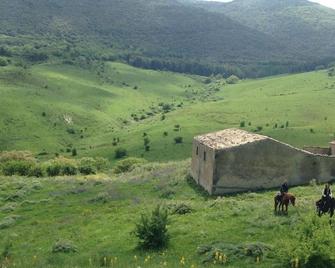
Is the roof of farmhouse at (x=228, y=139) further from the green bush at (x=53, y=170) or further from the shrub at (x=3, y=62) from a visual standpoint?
the shrub at (x=3, y=62)

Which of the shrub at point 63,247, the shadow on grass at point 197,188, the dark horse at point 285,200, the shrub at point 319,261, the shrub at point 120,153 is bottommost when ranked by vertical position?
the shrub at point 120,153

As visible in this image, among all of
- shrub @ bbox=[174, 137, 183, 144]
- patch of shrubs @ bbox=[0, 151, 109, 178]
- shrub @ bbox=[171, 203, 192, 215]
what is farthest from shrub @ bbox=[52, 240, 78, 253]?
shrub @ bbox=[174, 137, 183, 144]

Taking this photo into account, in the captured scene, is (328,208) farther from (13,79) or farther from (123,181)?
(13,79)

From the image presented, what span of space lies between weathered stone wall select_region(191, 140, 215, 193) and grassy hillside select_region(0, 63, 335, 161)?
58.2 m

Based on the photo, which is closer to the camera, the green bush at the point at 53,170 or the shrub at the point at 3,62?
the green bush at the point at 53,170

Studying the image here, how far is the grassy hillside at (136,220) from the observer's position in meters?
25.2

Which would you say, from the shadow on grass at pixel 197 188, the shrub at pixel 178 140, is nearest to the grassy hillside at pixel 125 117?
the shrub at pixel 178 140

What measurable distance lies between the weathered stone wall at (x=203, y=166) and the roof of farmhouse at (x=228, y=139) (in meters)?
0.59

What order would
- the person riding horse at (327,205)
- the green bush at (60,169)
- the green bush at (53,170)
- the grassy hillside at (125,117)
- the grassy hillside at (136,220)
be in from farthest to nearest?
the grassy hillside at (125,117) → the green bush at (60,169) → the green bush at (53,170) → the person riding horse at (327,205) → the grassy hillside at (136,220)

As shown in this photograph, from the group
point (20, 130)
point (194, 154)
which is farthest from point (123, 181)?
point (20, 130)

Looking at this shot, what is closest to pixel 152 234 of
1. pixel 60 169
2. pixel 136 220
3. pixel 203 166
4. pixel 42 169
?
pixel 136 220

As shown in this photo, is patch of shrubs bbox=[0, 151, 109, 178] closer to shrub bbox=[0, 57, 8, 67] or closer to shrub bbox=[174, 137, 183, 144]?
shrub bbox=[174, 137, 183, 144]

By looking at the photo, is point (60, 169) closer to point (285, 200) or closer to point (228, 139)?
point (228, 139)

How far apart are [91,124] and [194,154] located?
103566 mm
